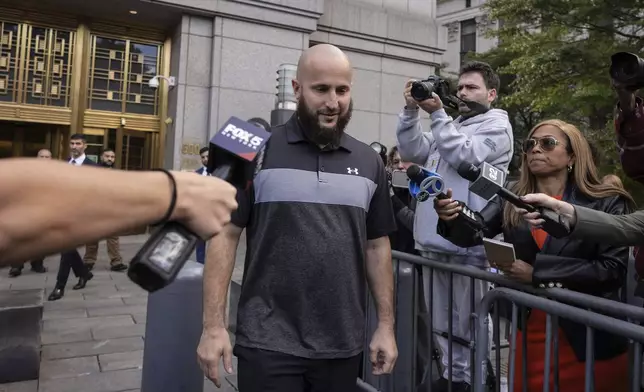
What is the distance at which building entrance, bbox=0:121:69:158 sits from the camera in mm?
12508

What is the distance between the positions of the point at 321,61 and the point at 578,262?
5.19 feet

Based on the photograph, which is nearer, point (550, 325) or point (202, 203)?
point (202, 203)

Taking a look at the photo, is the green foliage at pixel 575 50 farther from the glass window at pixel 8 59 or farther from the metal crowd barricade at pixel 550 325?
the glass window at pixel 8 59

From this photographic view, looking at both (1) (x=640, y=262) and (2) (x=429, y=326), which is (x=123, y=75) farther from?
(1) (x=640, y=262)

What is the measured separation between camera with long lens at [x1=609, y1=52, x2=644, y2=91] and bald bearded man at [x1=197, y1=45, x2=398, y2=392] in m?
1.07

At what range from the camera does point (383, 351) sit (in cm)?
A: 227

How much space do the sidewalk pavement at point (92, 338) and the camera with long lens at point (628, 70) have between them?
3426 millimetres

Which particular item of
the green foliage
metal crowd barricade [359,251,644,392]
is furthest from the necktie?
the green foliage

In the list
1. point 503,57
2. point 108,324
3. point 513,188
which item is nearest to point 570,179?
point 513,188

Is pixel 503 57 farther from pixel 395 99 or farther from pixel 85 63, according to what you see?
pixel 85 63

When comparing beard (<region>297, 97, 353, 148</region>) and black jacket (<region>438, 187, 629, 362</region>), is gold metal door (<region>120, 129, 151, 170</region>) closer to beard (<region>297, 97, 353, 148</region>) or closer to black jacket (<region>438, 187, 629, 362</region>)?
beard (<region>297, 97, 353, 148</region>)

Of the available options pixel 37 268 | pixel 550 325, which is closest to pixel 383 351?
pixel 550 325

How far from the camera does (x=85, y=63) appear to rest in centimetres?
1248

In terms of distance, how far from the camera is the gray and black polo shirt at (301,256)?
2.04 metres
